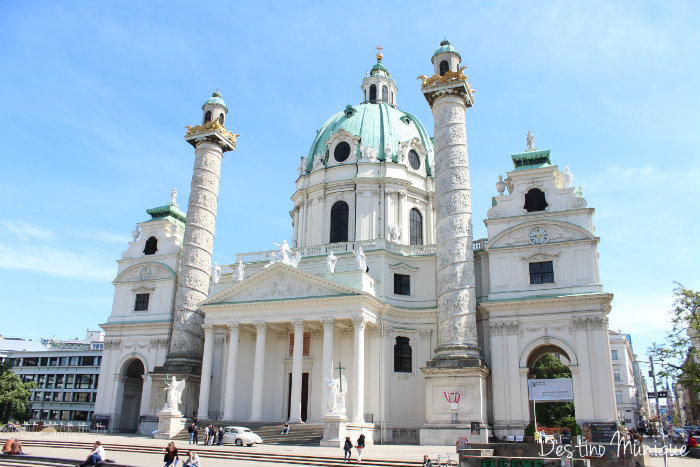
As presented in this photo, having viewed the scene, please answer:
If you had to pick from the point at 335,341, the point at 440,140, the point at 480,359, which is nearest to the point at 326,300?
the point at 335,341

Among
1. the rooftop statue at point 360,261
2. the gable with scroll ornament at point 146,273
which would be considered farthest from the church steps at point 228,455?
the gable with scroll ornament at point 146,273

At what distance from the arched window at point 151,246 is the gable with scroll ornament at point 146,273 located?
1234 mm

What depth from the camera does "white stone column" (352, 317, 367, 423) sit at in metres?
30.5

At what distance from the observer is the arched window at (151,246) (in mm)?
44312

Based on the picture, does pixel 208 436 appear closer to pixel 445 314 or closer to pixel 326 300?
pixel 326 300

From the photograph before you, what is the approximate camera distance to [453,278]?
32500 millimetres

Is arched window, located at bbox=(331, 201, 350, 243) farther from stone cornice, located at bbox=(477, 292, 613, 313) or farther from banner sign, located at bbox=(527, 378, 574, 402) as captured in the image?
banner sign, located at bbox=(527, 378, 574, 402)

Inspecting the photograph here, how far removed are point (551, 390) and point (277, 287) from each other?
16.0 metres

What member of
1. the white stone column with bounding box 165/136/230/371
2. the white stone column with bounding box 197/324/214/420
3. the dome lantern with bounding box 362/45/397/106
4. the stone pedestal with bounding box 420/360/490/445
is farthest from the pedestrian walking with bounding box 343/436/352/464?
the dome lantern with bounding box 362/45/397/106

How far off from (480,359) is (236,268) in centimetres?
1762

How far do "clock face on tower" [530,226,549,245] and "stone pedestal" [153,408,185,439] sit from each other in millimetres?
22496

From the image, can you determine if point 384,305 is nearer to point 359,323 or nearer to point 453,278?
point 359,323

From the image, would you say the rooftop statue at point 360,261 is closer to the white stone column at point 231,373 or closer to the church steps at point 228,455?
the white stone column at point 231,373

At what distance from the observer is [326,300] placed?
32.8m
